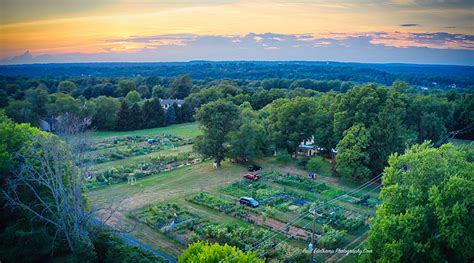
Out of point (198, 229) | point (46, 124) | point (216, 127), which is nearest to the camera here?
point (198, 229)

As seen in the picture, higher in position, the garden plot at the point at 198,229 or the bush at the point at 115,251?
the bush at the point at 115,251

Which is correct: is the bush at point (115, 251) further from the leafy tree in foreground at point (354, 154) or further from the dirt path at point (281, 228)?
the leafy tree in foreground at point (354, 154)

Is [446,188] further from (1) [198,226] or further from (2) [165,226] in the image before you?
(2) [165,226]

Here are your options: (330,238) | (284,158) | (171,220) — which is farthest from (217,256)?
(284,158)

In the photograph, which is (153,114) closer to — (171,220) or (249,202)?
(249,202)

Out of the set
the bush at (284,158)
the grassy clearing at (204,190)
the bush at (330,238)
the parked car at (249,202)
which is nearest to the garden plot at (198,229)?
the grassy clearing at (204,190)

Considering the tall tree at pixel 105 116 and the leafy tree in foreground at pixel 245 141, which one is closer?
the leafy tree in foreground at pixel 245 141

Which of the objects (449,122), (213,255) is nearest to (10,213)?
(213,255)

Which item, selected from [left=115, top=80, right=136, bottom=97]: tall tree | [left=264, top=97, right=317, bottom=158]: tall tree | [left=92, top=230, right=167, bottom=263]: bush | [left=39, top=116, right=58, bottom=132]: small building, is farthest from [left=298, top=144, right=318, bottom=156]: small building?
[left=115, top=80, right=136, bottom=97]: tall tree
